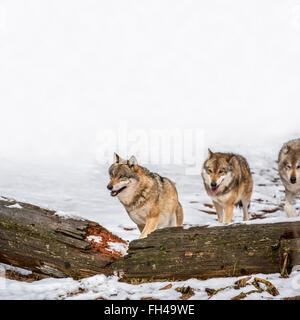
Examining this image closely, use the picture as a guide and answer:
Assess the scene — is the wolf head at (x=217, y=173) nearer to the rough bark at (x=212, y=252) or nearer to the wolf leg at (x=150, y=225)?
the wolf leg at (x=150, y=225)

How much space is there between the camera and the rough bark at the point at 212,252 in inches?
234

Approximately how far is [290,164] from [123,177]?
3961 mm

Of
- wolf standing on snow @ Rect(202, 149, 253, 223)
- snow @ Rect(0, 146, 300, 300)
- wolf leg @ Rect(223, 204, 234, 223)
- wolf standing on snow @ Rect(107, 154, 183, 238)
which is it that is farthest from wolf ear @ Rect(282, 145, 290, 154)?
wolf standing on snow @ Rect(107, 154, 183, 238)

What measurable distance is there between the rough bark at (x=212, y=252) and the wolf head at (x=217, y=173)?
3.51 meters

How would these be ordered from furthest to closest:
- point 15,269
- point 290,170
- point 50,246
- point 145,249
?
point 290,170 < point 15,269 < point 50,246 < point 145,249

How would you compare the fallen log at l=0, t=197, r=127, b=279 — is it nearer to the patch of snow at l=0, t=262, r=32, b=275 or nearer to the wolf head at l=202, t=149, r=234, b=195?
the patch of snow at l=0, t=262, r=32, b=275

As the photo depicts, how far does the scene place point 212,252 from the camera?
631 cm

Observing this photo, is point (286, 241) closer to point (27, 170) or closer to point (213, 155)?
point (213, 155)

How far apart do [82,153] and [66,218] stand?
96.6 feet

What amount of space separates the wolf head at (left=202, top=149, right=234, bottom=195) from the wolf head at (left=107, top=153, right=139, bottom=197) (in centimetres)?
212

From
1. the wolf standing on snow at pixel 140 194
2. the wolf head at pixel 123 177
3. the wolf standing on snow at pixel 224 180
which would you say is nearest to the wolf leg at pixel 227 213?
the wolf standing on snow at pixel 224 180

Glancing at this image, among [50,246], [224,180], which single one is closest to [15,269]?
[50,246]

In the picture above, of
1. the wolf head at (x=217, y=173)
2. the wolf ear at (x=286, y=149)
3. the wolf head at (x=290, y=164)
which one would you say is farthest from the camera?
the wolf head at (x=217, y=173)

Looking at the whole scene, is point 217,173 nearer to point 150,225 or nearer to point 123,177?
point 150,225
